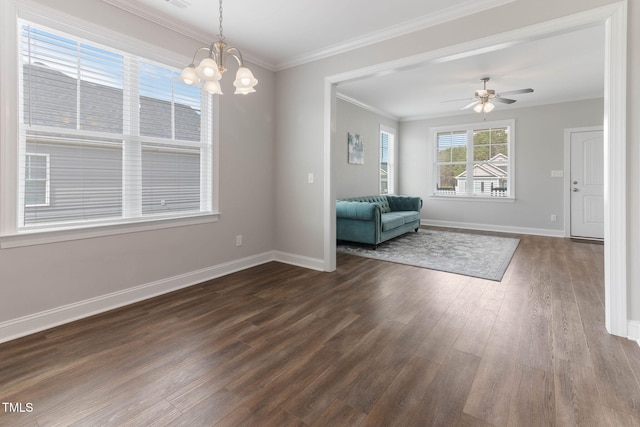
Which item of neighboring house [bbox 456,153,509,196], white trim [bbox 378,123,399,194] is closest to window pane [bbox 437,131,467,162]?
neighboring house [bbox 456,153,509,196]

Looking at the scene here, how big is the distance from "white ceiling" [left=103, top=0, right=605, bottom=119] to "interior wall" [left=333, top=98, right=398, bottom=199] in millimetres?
531

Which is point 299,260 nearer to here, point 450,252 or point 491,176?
point 450,252

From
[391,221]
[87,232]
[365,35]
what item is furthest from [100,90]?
[391,221]

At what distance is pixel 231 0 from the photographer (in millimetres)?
2691

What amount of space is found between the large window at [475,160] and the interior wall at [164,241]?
4.95 metres

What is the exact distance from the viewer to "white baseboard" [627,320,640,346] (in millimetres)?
2143

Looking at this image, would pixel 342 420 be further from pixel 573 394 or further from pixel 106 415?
pixel 573 394

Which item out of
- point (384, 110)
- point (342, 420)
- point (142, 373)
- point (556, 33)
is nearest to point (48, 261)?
point (142, 373)

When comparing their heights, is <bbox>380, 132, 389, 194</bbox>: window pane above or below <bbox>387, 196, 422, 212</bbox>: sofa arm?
above

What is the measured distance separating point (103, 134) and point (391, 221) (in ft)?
13.5

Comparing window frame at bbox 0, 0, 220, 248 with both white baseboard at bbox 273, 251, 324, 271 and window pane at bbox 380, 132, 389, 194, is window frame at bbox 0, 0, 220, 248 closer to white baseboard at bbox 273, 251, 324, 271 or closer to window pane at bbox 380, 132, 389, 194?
white baseboard at bbox 273, 251, 324, 271

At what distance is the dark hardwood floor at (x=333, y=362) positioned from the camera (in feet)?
4.87

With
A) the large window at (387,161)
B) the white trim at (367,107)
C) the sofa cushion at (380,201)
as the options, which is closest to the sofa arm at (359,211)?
the sofa cushion at (380,201)

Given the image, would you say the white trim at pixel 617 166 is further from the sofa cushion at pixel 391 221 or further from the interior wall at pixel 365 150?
the interior wall at pixel 365 150
